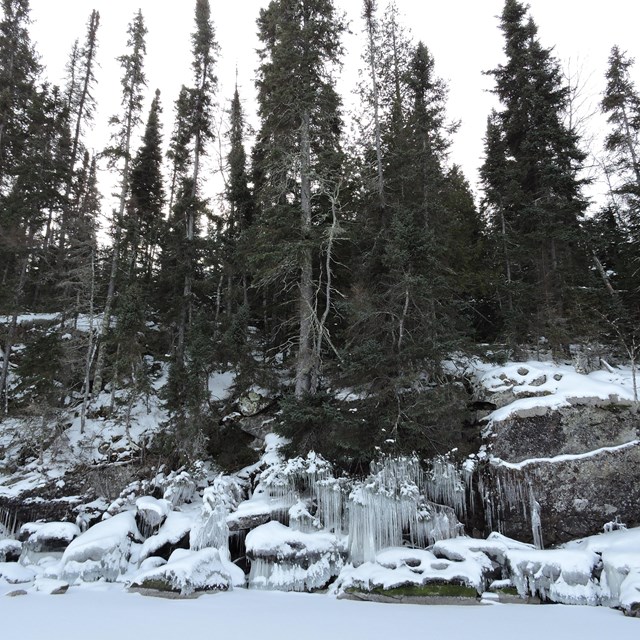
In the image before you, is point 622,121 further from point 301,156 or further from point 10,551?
point 10,551

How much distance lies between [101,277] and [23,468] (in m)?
7.66

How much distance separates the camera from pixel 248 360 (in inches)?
539

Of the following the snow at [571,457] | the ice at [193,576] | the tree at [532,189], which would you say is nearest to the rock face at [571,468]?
the snow at [571,457]

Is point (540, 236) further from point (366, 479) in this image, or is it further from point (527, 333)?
point (366, 479)

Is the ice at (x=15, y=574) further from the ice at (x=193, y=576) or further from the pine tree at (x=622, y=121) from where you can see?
the pine tree at (x=622, y=121)

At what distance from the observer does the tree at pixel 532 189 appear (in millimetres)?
14055

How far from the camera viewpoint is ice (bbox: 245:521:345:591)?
8555 mm

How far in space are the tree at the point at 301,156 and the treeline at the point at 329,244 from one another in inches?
3.1

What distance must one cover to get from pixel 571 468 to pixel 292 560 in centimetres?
691

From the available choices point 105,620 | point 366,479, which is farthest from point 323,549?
point 105,620

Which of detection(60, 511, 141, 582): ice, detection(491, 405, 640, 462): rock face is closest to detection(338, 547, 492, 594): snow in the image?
detection(491, 405, 640, 462): rock face

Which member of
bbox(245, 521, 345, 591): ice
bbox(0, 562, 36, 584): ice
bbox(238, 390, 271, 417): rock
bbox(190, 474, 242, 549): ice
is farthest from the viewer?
bbox(238, 390, 271, 417): rock

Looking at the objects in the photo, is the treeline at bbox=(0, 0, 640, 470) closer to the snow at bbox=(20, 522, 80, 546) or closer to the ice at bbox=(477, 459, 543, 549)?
the ice at bbox=(477, 459, 543, 549)

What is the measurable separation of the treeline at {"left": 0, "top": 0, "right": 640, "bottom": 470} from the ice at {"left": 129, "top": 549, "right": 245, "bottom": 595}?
134 inches
